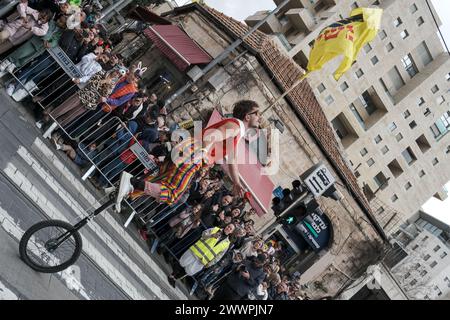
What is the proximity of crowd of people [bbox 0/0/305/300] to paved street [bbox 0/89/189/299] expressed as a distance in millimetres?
500

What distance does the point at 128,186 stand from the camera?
8.51 meters

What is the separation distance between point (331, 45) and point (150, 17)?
9765mm

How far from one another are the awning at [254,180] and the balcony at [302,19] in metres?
21.6

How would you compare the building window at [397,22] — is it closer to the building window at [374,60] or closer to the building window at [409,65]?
the building window at [409,65]

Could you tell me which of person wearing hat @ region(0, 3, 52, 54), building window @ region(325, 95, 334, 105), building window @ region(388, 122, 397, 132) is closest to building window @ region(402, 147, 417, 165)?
building window @ region(388, 122, 397, 132)

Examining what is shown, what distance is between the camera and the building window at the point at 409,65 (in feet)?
139

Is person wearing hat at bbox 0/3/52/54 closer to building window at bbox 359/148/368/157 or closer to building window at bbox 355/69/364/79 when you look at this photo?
building window at bbox 355/69/364/79

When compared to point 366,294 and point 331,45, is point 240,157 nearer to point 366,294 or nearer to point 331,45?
point 331,45

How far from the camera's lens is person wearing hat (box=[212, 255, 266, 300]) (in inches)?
524

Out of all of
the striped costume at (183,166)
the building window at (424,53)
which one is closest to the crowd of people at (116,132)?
the striped costume at (183,166)

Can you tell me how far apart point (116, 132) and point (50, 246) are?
15.4 feet

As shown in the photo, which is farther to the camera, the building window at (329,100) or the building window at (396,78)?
the building window at (396,78)

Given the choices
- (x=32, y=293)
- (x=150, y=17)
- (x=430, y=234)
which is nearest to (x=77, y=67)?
(x=32, y=293)

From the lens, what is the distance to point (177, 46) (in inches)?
781
